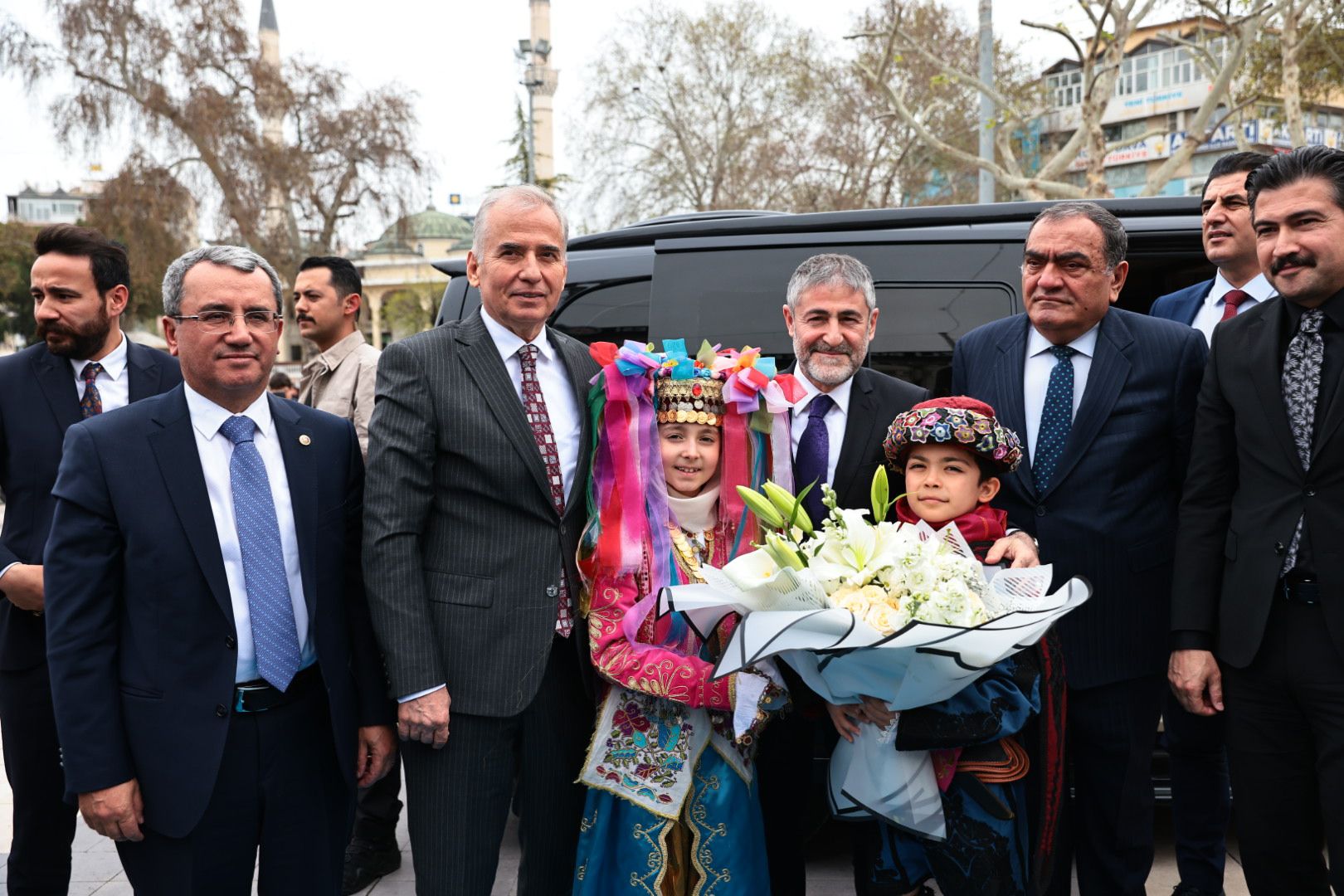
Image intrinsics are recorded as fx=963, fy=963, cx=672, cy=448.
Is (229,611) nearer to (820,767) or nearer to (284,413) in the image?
(284,413)

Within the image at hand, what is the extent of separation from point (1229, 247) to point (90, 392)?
12.1ft

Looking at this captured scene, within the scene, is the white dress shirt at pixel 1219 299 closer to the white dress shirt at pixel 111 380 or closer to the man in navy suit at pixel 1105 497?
the man in navy suit at pixel 1105 497

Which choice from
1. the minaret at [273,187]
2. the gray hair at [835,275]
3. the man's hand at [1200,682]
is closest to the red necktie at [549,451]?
the gray hair at [835,275]

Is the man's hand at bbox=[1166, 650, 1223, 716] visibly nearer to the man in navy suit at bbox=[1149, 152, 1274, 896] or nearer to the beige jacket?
the man in navy suit at bbox=[1149, 152, 1274, 896]

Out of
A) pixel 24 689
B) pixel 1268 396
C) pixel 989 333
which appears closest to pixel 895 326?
pixel 989 333

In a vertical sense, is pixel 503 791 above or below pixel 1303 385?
below

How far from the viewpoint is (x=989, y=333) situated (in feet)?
9.45

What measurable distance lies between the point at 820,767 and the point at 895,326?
5.20 feet

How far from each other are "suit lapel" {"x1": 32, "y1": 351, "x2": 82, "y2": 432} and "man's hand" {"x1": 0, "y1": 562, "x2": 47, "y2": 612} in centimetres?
→ 42

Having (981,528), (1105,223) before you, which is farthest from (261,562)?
(1105,223)

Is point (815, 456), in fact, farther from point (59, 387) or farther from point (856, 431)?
point (59, 387)

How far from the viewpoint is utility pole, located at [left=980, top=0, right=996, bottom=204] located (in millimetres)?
11445

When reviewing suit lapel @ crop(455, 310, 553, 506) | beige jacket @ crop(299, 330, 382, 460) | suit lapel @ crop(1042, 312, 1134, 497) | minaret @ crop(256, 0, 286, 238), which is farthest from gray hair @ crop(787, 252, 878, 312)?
minaret @ crop(256, 0, 286, 238)

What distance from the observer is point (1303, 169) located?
Answer: 2246mm
